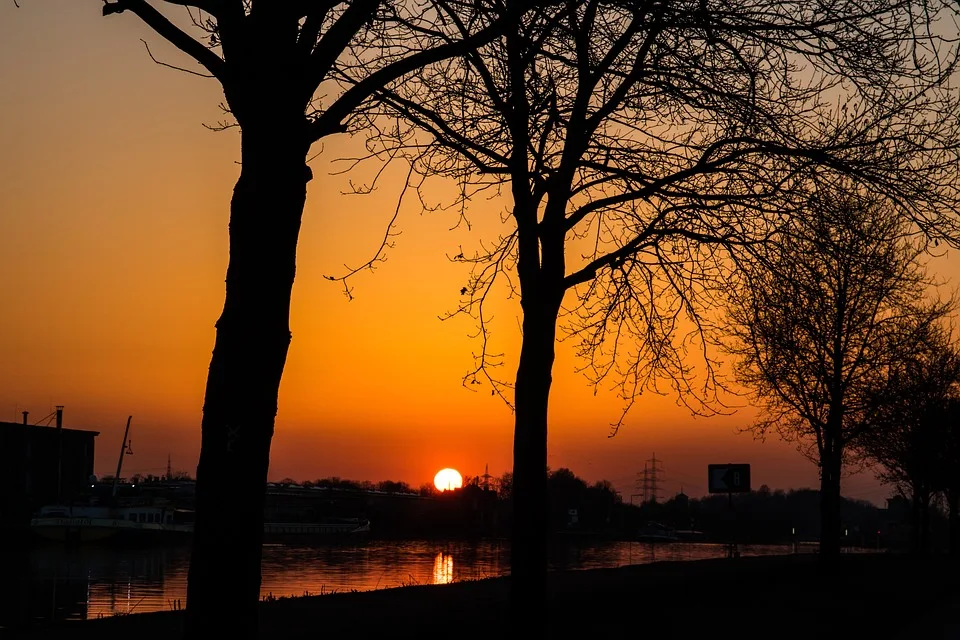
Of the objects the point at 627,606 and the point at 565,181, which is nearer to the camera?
the point at 565,181

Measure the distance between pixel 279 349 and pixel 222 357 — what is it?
403 mm

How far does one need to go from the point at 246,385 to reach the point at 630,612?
10309mm

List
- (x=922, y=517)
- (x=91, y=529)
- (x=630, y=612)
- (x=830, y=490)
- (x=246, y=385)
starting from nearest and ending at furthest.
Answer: (x=246, y=385) → (x=630, y=612) → (x=830, y=490) → (x=922, y=517) → (x=91, y=529)

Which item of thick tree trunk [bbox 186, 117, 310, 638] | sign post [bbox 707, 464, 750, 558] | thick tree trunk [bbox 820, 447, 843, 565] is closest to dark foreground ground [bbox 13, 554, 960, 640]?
sign post [bbox 707, 464, 750, 558]

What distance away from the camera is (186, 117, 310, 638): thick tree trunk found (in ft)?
24.1

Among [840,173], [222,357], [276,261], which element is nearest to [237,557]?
[222,357]

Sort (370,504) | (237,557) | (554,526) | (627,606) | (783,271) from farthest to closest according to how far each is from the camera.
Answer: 1. (370,504)
2. (554,526)
3. (627,606)
4. (783,271)
5. (237,557)

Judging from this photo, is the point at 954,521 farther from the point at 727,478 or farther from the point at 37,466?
the point at 37,466

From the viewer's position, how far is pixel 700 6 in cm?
998

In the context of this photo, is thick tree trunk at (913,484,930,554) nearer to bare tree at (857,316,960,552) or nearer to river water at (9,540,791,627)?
bare tree at (857,316,960,552)

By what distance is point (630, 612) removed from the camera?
16.2 metres

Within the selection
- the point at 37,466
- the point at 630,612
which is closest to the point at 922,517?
the point at 630,612

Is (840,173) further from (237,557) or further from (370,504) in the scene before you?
(370,504)

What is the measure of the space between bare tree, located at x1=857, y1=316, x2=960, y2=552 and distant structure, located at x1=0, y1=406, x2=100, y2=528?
81.0 m
